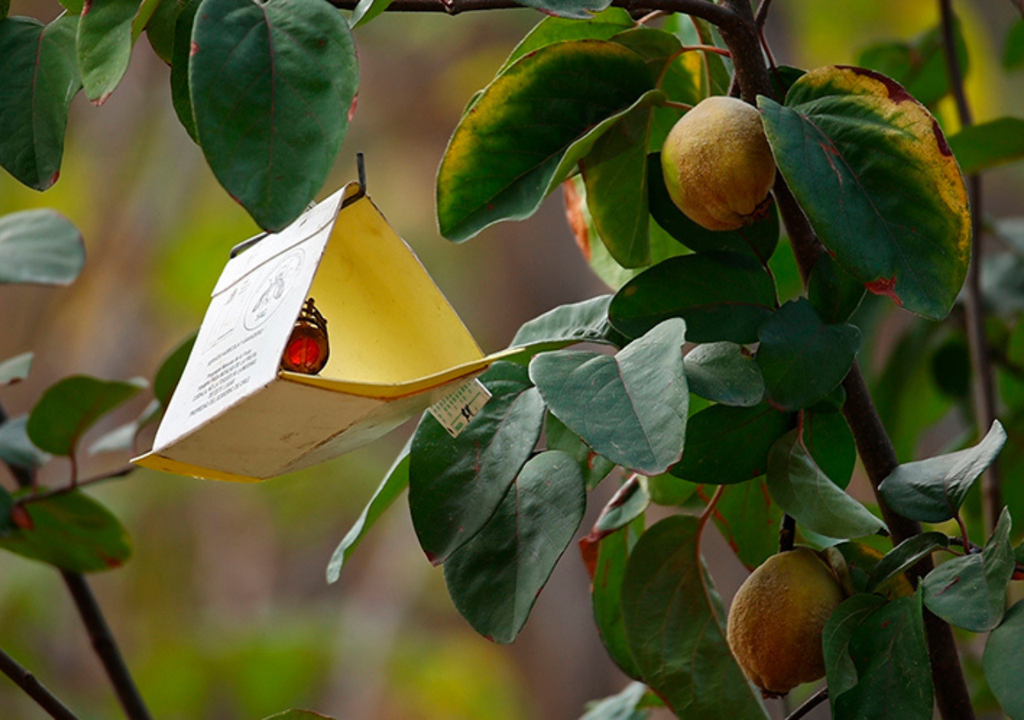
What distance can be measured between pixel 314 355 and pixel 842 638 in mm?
263

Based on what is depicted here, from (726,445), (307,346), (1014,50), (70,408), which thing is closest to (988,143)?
(1014,50)

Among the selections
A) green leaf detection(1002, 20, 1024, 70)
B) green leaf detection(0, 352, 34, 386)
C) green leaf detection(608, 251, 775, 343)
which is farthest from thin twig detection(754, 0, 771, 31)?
green leaf detection(1002, 20, 1024, 70)

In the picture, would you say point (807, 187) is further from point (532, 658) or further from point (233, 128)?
point (532, 658)

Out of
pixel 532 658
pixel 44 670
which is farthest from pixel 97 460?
pixel 532 658

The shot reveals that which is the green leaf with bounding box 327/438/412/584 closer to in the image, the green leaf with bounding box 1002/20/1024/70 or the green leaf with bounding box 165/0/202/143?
the green leaf with bounding box 165/0/202/143

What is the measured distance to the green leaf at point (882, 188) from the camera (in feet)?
1.41

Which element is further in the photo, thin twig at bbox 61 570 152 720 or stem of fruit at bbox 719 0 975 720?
thin twig at bbox 61 570 152 720

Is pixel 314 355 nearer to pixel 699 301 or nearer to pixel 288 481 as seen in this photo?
pixel 699 301

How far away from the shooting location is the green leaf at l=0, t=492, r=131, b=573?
77cm

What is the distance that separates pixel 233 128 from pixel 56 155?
0.12 m

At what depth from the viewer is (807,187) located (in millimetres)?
427

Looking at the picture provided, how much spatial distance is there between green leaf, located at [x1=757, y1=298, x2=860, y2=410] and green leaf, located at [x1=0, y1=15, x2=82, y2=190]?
1.01ft

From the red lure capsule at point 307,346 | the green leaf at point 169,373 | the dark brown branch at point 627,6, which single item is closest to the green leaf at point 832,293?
the dark brown branch at point 627,6

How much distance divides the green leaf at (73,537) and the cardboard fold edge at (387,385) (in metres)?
0.46
